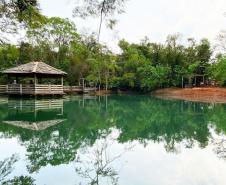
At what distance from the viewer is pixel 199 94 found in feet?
116

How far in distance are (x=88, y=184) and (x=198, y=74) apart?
36227mm

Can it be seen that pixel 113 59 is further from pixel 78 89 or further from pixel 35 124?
pixel 35 124

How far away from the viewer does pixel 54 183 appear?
650cm

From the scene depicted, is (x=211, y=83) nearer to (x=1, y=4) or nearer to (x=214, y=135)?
(x=214, y=135)

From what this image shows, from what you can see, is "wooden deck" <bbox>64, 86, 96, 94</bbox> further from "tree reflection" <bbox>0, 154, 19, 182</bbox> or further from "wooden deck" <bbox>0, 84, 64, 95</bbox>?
"tree reflection" <bbox>0, 154, 19, 182</bbox>

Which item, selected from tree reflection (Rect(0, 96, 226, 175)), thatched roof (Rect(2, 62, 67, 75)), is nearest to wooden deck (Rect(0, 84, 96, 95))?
thatched roof (Rect(2, 62, 67, 75))

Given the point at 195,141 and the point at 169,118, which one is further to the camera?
the point at 169,118

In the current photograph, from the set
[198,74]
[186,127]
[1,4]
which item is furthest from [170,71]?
[1,4]

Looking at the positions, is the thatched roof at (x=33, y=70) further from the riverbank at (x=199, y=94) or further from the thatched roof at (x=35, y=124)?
the thatched roof at (x=35, y=124)

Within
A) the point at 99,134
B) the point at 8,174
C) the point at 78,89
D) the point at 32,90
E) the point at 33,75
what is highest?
the point at 33,75

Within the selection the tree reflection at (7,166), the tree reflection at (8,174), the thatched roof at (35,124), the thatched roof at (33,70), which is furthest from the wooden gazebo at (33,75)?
the tree reflection at (8,174)

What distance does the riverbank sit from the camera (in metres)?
33.0

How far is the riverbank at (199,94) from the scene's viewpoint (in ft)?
108

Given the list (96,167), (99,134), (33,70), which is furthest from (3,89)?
(96,167)
